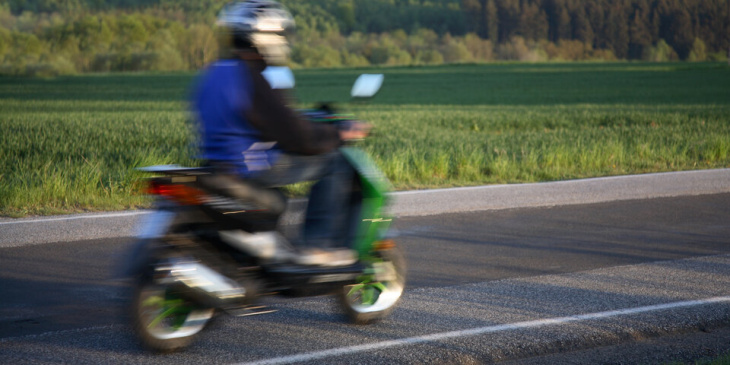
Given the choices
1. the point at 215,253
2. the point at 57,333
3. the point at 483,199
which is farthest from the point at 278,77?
the point at 483,199

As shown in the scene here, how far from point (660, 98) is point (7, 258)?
1568 inches

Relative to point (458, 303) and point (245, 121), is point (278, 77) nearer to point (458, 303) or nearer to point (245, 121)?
point (245, 121)

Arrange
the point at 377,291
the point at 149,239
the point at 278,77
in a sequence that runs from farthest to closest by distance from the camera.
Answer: the point at 377,291 → the point at 278,77 → the point at 149,239

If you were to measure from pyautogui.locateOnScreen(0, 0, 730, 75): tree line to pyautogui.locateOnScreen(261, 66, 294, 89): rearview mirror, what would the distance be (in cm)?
8243

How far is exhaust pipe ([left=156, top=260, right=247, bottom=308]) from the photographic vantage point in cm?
424

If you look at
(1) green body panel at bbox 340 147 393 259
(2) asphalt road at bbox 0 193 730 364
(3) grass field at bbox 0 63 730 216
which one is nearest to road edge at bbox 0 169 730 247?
(2) asphalt road at bbox 0 193 730 364

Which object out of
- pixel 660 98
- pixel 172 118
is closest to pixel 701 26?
pixel 660 98

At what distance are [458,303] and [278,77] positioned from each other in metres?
1.95

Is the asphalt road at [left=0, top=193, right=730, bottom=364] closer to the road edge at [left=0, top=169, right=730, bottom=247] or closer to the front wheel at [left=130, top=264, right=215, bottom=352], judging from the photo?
the front wheel at [left=130, top=264, right=215, bottom=352]

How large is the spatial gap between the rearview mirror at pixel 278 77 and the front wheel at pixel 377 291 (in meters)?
1.13

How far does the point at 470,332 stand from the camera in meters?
4.83

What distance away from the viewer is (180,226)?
14.1ft

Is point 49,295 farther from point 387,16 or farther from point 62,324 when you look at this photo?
point 387,16

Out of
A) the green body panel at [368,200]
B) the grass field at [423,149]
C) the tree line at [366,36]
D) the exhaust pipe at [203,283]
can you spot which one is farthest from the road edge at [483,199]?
the tree line at [366,36]
